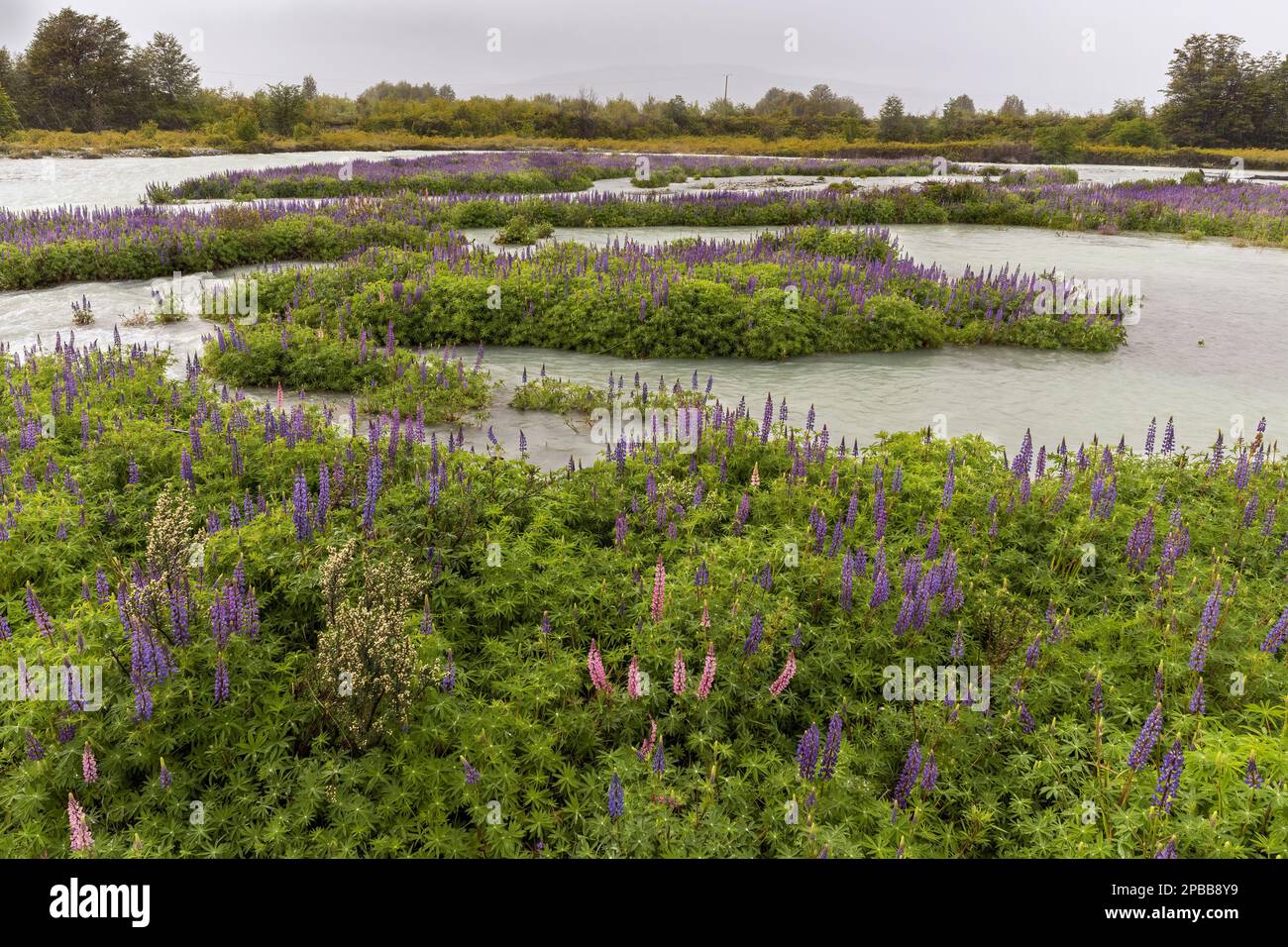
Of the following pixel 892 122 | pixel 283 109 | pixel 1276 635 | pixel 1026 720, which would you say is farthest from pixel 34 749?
pixel 892 122

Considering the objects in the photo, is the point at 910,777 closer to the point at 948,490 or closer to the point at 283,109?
the point at 948,490

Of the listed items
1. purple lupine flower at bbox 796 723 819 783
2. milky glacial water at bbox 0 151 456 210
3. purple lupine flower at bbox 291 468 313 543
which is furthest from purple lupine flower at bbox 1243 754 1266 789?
milky glacial water at bbox 0 151 456 210

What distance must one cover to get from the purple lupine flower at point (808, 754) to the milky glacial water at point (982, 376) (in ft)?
15.2

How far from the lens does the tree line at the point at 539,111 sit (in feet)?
241

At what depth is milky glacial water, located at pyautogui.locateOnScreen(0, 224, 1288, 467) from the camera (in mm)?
9758

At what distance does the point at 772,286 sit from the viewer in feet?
46.2

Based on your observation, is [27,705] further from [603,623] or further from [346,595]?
[603,623]

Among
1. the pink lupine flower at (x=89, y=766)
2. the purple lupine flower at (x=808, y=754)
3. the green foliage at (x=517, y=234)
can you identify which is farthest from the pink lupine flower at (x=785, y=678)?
the green foliage at (x=517, y=234)

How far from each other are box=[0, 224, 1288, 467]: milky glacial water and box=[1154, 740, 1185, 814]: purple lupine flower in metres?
5.45

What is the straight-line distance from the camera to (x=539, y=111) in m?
79.9

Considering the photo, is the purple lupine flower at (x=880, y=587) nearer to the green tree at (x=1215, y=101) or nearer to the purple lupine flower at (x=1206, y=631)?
the purple lupine flower at (x=1206, y=631)

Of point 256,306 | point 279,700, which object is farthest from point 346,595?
point 256,306

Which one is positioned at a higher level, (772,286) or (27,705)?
(772,286)

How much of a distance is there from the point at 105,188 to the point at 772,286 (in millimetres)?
27779
